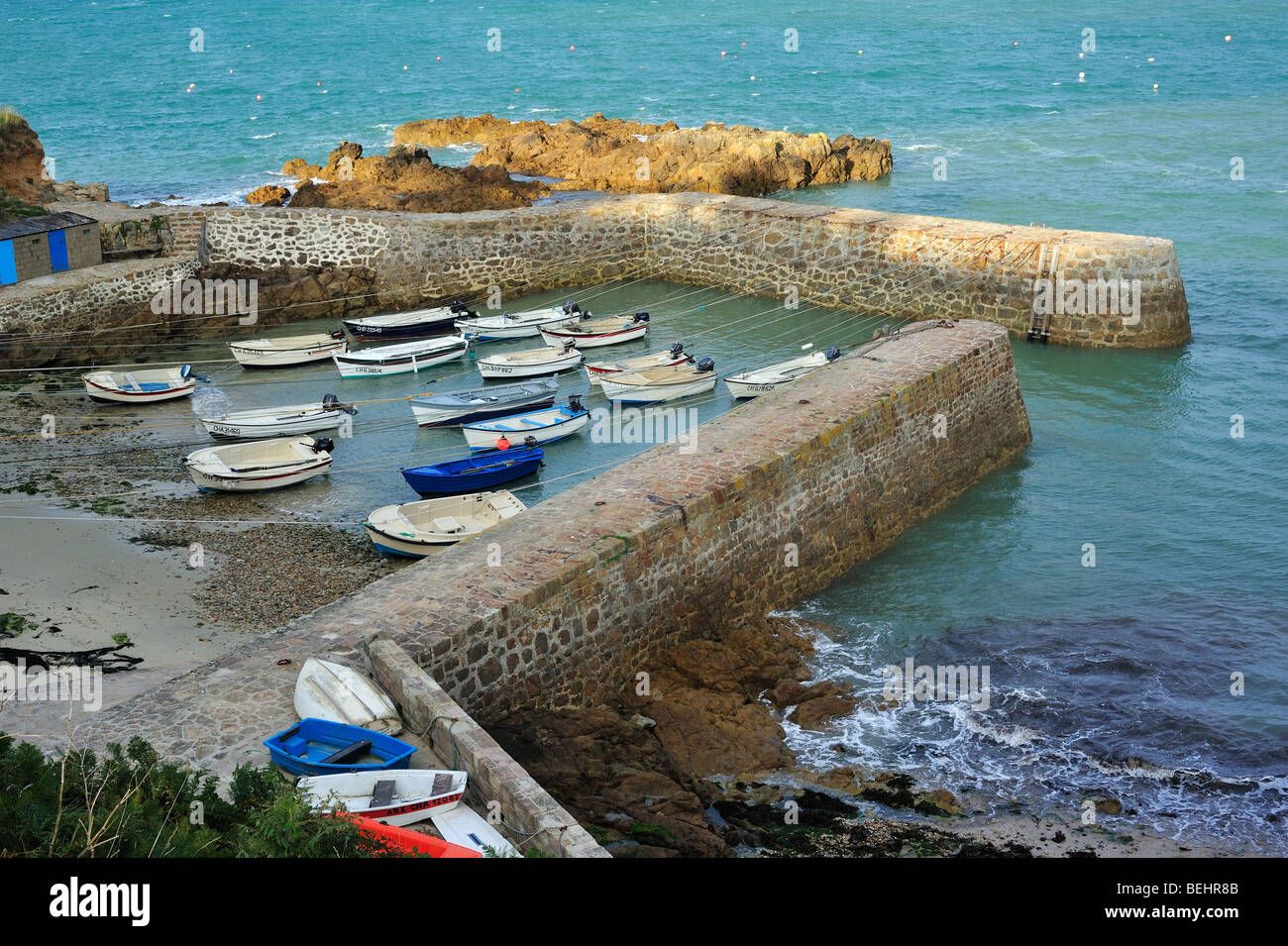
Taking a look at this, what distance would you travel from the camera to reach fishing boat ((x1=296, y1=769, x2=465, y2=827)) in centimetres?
923

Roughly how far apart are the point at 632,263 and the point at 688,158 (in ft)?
32.1

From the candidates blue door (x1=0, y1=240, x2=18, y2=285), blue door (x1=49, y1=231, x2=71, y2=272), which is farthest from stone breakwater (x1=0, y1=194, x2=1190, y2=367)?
blue door (x1=49, y1=231, x2=71, y2=272)

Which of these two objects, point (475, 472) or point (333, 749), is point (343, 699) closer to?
point (333, 749)

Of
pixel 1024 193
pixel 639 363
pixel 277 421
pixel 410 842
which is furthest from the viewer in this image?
pixel 1024 193

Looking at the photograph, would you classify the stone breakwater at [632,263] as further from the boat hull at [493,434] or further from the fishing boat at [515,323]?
the boat hull at [493,434]

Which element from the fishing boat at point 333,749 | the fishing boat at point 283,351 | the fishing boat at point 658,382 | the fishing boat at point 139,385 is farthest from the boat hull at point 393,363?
the fishing boat at point 333,749

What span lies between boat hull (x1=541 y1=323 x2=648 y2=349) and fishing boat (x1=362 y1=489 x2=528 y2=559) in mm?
7729

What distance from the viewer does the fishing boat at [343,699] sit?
10477 millimetres

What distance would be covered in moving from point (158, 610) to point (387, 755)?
693 cm

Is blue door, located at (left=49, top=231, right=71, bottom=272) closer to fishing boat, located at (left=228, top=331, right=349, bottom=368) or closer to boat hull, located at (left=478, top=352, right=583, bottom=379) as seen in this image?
fishing boat, located at (left=228, top=331, right=349, bottom=368)

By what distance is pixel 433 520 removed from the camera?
59.4ft

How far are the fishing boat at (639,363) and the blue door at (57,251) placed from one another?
11570mm

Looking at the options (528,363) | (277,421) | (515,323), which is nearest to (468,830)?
(277,421)
